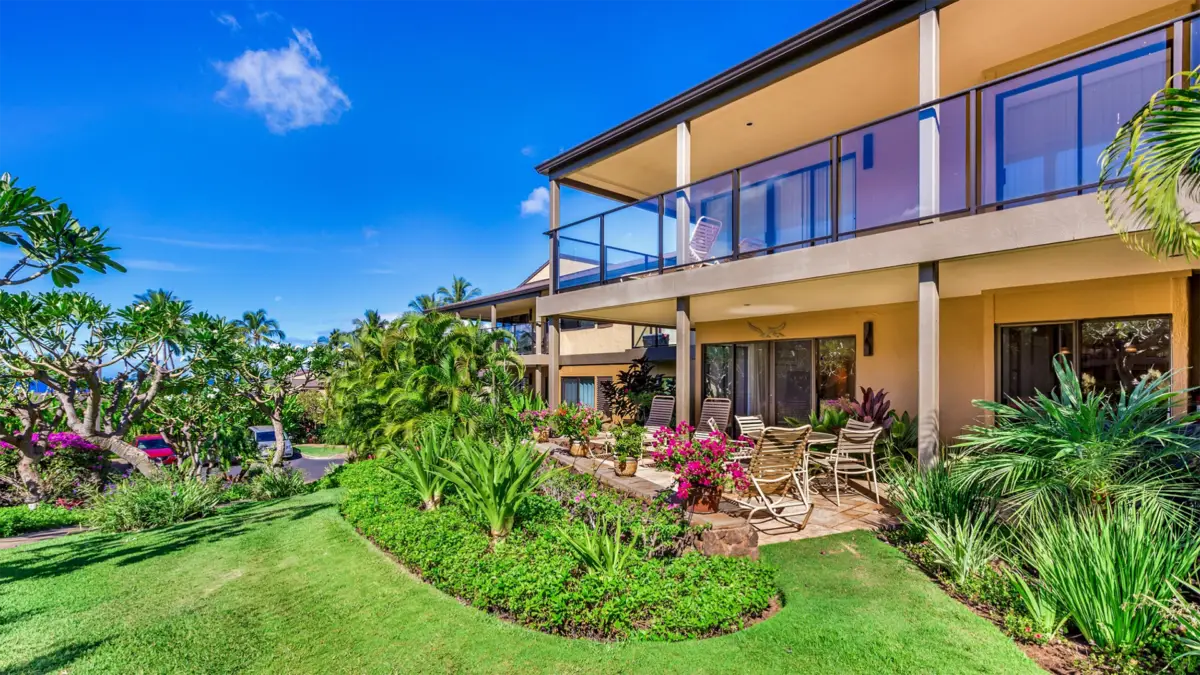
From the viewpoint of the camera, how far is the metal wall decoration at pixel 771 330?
11.8 metres

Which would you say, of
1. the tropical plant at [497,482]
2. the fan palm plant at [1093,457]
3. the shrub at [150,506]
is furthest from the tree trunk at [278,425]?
the fan palm plant at [1093,457]

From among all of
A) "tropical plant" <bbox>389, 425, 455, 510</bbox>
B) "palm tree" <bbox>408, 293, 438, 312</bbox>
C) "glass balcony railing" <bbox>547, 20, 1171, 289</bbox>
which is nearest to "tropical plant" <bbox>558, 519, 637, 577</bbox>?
"tropical plant" <bbox>389, 425, 455, 510</bbox>

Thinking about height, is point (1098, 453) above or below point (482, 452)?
above

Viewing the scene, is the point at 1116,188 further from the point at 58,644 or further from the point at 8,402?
the point at 8,402

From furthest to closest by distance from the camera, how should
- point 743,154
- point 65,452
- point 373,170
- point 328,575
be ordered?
point 373,170 → point 65,452 → point 743,154 → point 328,575

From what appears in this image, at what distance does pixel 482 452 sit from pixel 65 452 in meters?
12.4

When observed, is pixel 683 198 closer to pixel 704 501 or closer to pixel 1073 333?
pixel 704 501

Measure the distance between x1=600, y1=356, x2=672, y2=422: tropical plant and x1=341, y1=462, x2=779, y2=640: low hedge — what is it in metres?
8.28

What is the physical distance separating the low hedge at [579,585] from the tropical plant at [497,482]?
0.20 metres

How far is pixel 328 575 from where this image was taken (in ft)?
18.5

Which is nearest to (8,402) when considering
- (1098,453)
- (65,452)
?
(65,452)

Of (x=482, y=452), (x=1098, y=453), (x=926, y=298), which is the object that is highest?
(x=926, y=298)

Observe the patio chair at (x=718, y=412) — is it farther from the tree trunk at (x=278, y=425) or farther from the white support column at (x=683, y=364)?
the tree trunk at (x=278, y=425)

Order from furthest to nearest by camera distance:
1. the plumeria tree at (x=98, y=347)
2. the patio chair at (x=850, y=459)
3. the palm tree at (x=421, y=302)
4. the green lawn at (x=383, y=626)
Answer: the palm tree at (x=421, y=302) → the plumeria tree at (x=98, y=347) → the patio chair at (x=850, y=459) → the green lawn at (x=383, y=626)
